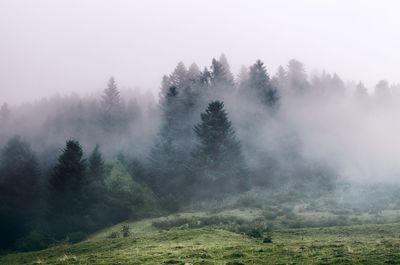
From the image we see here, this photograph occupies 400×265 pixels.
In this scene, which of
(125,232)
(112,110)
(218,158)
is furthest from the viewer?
(112,110)

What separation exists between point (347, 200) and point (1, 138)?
82.8 metres

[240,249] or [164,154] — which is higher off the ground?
→ [164,154]

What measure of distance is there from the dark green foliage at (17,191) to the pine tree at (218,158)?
2743cm

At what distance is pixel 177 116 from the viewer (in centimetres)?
8944

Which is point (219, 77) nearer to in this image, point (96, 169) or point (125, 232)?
point (96, 169)

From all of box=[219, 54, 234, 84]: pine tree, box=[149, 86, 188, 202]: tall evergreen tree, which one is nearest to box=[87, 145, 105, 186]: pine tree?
box=[149, 86, 188, 202]: tall evergreen tree

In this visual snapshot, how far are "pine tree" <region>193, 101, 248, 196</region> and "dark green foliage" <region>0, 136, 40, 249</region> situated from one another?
90.0 ft

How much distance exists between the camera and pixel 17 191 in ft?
205

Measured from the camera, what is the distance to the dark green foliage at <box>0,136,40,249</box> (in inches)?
2194

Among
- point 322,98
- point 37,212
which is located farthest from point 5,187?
point 322,98

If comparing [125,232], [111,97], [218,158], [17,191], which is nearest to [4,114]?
[111,97]

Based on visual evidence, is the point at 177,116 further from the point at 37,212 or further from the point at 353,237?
the point at 353,237

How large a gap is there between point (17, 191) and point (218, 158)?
111ft

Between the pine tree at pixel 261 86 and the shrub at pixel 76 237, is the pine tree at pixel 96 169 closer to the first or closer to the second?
the shrub at pixel 76 237
